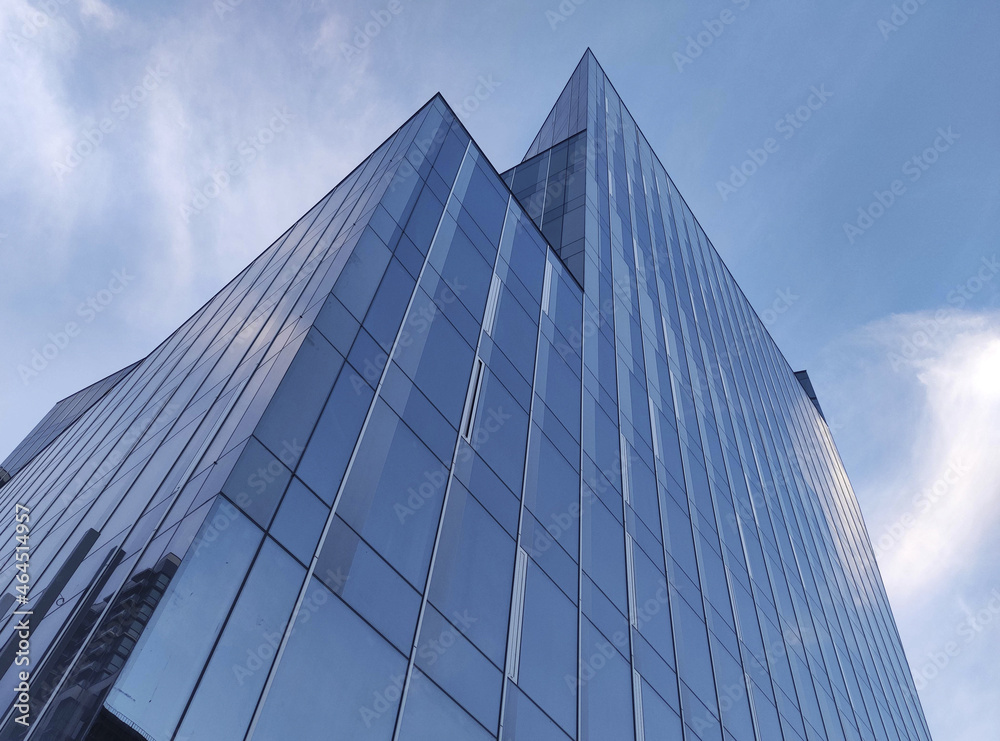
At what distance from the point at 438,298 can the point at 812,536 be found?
3199 centimetres

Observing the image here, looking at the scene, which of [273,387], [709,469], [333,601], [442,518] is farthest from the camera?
[709,469]

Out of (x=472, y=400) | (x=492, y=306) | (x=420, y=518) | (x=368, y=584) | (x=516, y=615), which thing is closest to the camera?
(x=368, y=584)

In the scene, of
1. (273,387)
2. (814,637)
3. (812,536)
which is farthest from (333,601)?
(812,536)

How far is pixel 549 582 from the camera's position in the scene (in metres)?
14.4

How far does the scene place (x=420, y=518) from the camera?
12.0 meters

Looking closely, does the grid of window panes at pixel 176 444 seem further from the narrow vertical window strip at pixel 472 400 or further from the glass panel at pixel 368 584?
the narrow vertical window strip at pixel 472 400

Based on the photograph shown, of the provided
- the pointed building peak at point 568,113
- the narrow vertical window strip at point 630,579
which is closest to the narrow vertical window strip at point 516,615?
the narrow vertical window strip at point 630,579

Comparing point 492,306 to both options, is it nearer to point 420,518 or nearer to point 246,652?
point 420,518

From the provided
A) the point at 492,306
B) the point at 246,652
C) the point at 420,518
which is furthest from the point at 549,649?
the point at 492,306

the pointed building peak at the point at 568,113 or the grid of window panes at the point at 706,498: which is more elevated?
the pointed building peak at the point at 568,113

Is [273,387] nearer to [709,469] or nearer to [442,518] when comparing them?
[442,518]

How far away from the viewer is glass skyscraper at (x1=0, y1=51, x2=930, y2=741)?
8.59 metres

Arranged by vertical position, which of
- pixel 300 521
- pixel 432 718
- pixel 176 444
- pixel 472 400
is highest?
pixel 472 400

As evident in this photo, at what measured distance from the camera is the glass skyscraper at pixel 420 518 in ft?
28.2
